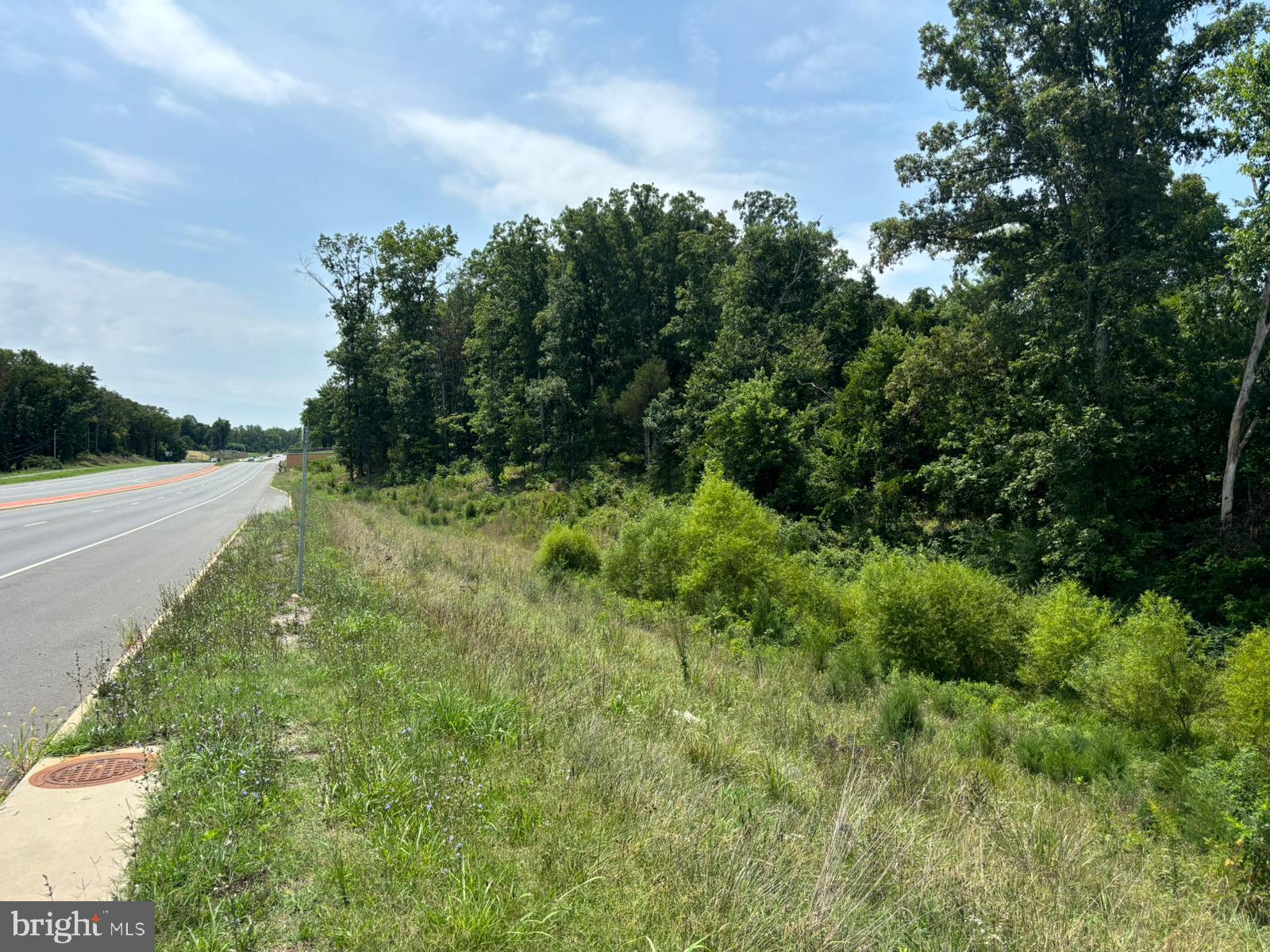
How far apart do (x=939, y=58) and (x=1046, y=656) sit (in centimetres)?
1955

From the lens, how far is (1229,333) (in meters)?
18.0

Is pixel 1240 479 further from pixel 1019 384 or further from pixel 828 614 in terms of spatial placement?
pixel 828 614

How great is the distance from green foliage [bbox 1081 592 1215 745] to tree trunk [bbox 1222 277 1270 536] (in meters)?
9.10

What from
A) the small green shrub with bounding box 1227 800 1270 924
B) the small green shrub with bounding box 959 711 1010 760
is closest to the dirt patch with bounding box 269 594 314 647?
the small green shrub with bounding box 959 711 1010 760

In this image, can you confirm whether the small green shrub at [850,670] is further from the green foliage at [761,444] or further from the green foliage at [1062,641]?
the green foliage at [761,444]

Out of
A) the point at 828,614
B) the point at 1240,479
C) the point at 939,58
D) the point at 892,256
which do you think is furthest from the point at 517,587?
the point at 939,58

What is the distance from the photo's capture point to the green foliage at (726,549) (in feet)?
51.0

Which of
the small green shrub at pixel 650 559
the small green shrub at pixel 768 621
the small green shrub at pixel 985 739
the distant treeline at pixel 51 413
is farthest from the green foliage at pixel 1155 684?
the distant treeline at pixel 51 413

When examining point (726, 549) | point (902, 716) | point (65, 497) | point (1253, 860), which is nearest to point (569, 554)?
point (726, 549)

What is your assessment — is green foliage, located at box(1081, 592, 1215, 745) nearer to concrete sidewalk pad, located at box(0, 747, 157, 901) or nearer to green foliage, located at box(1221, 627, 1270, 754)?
green foliage, located at box(1221, 627, 1270, 754)

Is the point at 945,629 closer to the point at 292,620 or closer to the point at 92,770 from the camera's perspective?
the point at 292,620

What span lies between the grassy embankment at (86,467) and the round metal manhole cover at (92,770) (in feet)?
179

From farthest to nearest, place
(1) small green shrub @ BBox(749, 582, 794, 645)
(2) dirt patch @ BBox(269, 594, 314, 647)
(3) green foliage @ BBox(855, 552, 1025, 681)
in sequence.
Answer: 1. (1) small green shrub @ BBox(749, 582, 794, 645)
2. (3) green foliage @ BBox(855, 552, 1025, 681)
3. (2) dirt patch @ BBox(269, 594, 314, 647)

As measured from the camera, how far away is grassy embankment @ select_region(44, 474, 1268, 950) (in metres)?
3.08
